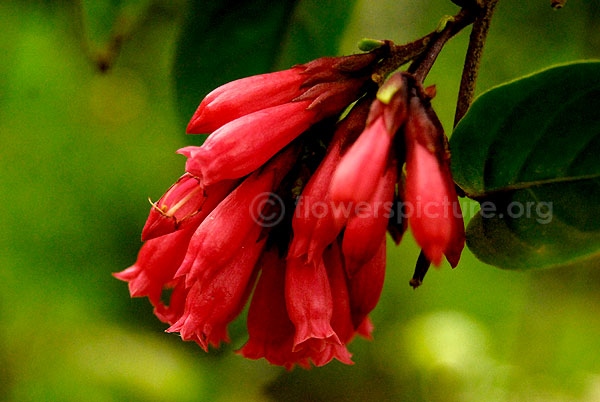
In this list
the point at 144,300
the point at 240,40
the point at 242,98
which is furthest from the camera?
the point at 144,300

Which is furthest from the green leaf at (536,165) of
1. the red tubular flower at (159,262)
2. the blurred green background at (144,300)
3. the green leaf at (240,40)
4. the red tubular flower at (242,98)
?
the blurred green background at (144,300)

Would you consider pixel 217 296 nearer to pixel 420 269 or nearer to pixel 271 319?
pixel 271 319

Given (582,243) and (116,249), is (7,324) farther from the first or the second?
(582,243)

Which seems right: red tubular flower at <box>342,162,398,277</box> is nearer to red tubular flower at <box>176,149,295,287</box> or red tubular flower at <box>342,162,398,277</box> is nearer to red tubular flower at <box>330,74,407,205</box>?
red tubular flower at <box>330,74,407,205</box>

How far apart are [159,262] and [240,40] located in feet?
1.23

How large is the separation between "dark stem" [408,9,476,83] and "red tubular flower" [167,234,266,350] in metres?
0.21

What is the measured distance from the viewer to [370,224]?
42cm

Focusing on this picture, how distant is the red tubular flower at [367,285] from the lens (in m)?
0.54

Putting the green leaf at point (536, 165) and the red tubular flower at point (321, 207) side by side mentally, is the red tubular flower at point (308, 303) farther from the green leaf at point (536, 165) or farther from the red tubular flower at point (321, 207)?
the green leaf at point (536, 165)

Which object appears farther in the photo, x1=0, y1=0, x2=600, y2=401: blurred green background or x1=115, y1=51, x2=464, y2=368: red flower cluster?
x1=0, y1=0, x2=600, y2=401: blurred green background

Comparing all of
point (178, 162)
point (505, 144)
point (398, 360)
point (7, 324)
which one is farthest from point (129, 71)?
point (505, 144)

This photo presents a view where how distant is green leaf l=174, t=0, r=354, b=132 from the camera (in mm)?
814

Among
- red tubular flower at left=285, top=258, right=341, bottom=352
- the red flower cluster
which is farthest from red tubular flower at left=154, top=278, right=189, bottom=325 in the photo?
red tubular flower at left=285, top=258, right=341, bottom=352

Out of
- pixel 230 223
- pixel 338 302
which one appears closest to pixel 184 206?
pixel 230 223
